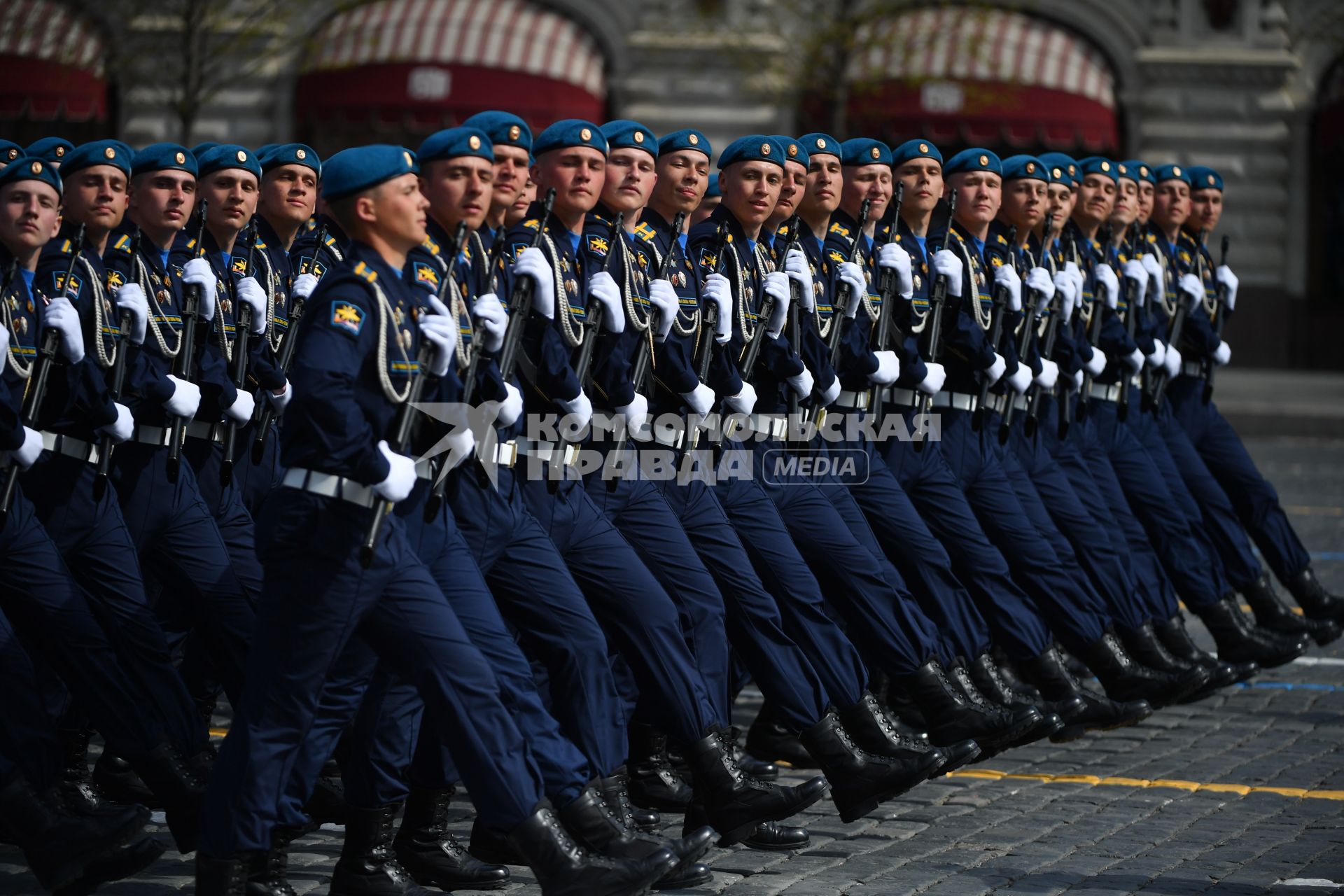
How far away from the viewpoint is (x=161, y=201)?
661cm

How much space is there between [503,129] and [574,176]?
40 cm

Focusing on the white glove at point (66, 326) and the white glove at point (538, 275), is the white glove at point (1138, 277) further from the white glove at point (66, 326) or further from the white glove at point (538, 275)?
the white glove at point (66, 326)

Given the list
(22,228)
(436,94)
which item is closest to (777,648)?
(22,228)

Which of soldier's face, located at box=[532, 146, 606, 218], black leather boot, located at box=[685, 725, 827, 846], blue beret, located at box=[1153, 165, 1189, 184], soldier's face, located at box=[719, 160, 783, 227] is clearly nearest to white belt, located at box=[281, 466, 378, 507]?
black leather boot, located at box=[685, 725, 827, 846]

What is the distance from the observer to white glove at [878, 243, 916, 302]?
24.2 ft

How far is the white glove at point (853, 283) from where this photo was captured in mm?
7094

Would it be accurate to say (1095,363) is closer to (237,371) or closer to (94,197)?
(237,371)

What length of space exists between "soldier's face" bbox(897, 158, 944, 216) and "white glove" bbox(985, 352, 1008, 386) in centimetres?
60

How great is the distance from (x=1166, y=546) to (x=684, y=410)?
121 inches

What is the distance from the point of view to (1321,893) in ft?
17.8

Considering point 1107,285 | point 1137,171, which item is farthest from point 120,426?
point 1137,171

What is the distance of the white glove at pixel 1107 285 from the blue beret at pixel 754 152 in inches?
90.1

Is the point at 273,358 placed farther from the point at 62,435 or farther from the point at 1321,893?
the point at 1321,893

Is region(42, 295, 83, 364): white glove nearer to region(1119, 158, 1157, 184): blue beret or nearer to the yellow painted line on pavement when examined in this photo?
the yellow painted line on pavement
